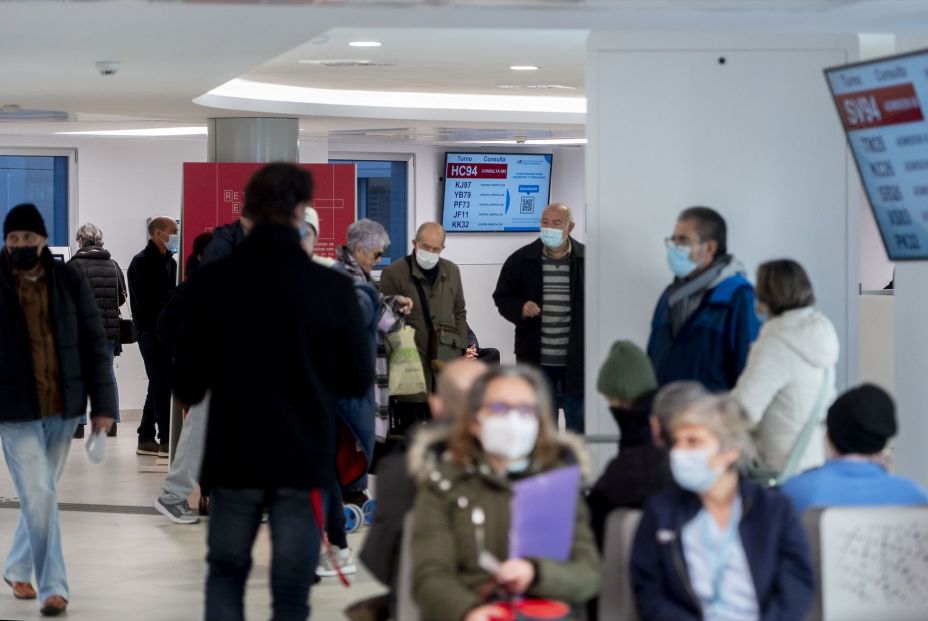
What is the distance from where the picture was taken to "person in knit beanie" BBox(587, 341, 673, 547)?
3.92 m

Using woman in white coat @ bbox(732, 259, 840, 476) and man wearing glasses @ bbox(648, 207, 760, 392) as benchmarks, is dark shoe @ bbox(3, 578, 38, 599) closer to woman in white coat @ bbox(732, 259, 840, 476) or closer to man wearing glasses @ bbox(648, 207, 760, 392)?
man wearing glasses @ bbox(648, 207, 760, 392)

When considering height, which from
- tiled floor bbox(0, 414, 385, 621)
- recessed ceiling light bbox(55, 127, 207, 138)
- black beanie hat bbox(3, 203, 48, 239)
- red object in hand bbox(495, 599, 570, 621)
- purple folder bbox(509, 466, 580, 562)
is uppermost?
recessed ceiling light bbox(55, 127, 207, 138)

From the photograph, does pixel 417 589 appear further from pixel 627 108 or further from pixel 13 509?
pixel 13 509

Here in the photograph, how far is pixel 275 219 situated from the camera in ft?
13.5

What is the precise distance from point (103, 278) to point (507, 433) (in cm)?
807

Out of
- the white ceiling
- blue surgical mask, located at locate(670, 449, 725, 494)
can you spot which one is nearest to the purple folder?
blue surgical mask, located at locate(670, 449, 725, 494)

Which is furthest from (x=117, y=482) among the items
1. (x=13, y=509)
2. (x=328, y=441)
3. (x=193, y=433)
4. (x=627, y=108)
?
(x=328, y=441)

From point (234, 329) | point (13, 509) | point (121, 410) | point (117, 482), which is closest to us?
point (234, 329)

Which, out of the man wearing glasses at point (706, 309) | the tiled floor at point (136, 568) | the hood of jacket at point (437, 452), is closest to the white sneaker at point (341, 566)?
the tiled floor at point (136, 568)

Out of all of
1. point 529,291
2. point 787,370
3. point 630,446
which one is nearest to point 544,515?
point 630,446

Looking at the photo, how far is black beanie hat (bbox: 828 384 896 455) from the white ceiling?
189 cm

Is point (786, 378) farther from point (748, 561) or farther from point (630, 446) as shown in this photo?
point (748, 561)

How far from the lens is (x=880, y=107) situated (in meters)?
4.86

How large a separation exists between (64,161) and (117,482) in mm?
5147
